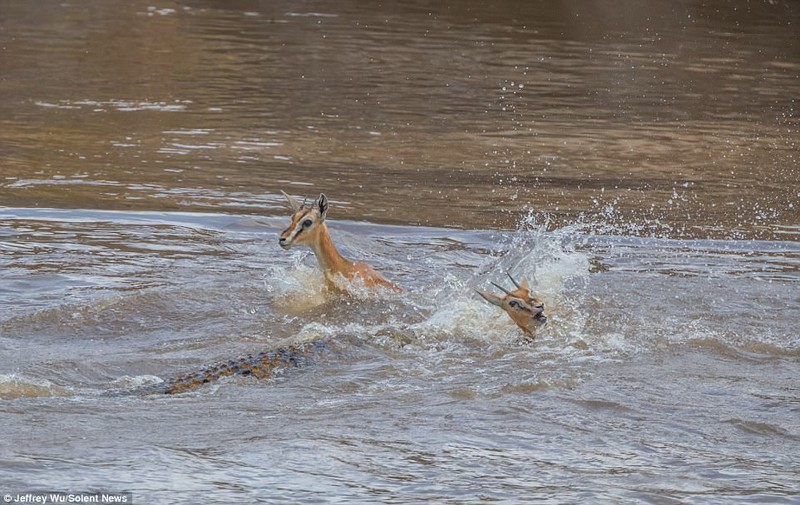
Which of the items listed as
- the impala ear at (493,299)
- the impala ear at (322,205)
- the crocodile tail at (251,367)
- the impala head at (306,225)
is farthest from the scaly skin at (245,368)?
the impala ear at (322,205)

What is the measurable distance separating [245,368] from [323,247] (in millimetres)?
2347

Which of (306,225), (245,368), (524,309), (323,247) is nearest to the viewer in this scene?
(245,368)

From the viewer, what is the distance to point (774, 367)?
7680 millimetres

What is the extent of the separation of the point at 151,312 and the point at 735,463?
401cm

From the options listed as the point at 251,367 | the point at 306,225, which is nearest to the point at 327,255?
the point at 306,225

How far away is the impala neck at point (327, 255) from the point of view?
9250 millimetres

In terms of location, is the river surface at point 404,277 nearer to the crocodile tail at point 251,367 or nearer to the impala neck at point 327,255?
the crocodile tail at point 251,367

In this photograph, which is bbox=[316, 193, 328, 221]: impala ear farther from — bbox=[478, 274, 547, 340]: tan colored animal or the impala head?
bbox=[478, 274, 547, 340]: tan colored animal

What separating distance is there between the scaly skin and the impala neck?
1.71 metres

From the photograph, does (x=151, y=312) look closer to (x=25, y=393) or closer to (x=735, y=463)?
(x=25, y=393)

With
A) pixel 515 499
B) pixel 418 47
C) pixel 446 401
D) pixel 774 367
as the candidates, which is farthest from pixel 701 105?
pixel 515 499

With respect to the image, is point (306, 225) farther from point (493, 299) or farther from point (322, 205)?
point (493, 299)

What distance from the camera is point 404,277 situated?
9836mm

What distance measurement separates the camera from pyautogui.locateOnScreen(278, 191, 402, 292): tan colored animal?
357 inches
